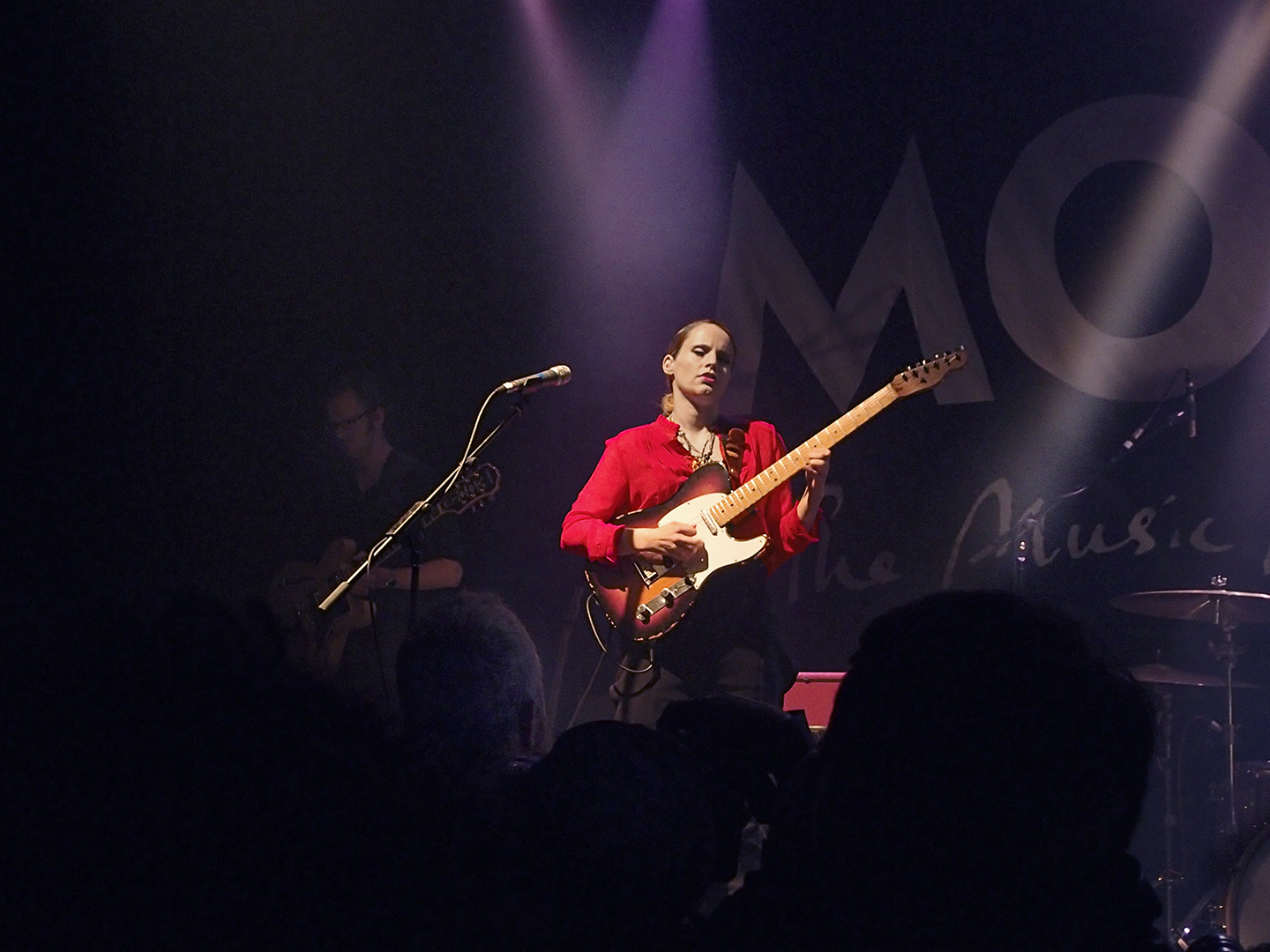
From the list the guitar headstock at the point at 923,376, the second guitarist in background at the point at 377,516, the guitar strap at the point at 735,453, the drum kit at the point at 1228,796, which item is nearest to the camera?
the drum kit at the point at 1228,796

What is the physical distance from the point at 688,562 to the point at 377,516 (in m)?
1.67

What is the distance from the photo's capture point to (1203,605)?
395cm

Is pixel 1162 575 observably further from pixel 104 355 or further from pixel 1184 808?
pixel 104 355

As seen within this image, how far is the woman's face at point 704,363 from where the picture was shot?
4.19m

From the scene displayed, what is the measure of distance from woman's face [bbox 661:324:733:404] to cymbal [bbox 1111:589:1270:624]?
5.24 feet

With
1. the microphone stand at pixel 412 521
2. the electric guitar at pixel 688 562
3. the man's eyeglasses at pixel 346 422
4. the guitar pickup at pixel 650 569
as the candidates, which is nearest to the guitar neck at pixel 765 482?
the electric guitar at pixel 688 562

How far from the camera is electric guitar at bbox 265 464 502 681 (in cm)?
415

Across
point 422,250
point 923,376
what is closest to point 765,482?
point 923,376

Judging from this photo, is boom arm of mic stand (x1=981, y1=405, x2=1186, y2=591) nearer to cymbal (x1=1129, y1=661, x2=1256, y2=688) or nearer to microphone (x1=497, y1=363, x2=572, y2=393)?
cymbal (x1=1129, y1=661, x2=1256, y2=688)

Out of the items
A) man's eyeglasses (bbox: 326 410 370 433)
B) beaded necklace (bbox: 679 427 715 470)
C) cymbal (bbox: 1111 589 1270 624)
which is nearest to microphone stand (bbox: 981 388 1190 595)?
cymbal (bbox: 1111 589 1270 624)

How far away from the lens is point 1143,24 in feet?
16.2

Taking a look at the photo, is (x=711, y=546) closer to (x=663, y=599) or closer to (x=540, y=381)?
(x=663, y=599)

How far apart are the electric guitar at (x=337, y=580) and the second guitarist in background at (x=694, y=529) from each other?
0.40m

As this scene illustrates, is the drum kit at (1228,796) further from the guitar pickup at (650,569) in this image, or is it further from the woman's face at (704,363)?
the woman's face at (704,363)
